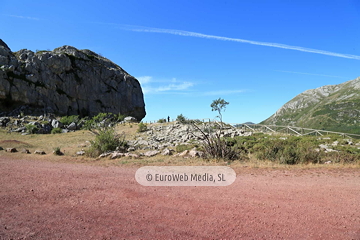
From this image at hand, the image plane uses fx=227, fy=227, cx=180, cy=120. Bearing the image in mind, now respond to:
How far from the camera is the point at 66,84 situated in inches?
2144

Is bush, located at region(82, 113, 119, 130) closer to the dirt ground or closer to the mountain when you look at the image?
the dirt ground

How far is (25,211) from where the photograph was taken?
493 centimetres

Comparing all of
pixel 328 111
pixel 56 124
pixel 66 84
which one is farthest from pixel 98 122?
pixel 328 111

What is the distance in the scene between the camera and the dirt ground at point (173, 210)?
13.5 ft

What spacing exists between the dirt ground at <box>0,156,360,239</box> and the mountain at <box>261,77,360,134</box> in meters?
75.3

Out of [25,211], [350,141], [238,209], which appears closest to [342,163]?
[350,141]

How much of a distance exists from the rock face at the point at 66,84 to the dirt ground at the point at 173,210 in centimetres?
4622

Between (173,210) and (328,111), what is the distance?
131 meters

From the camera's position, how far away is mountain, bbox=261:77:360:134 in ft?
306

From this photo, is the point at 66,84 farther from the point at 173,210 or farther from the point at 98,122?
the point at 173,210

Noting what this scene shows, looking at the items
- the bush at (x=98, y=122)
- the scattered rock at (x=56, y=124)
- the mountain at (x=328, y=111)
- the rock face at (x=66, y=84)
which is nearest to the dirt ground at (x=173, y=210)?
the bush at (x=98, y=122)

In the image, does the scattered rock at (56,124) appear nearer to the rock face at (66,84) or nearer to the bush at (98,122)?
the bush at (98,122)

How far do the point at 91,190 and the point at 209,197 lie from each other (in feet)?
11.4

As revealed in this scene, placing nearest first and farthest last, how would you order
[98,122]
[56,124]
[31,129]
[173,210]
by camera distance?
[173,210] < [98,122] < [31,129] < [56,124]
